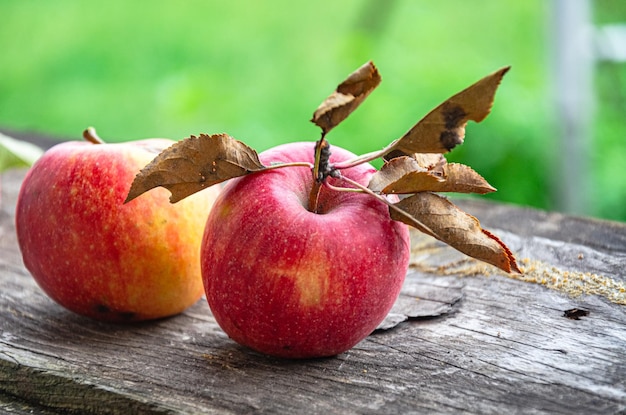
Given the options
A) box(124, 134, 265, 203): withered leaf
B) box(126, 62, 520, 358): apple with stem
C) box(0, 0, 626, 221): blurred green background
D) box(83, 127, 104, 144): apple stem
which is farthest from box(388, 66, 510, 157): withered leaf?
box(0, 0, 626, 221): blurred green background

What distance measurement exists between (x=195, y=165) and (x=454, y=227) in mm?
263

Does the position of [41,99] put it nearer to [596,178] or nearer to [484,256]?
[596,178]

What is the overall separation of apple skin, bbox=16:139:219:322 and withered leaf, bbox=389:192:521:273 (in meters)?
0.28

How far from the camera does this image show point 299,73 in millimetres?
2762

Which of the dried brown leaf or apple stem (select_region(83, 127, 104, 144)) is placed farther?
apple stem (select_region(83, 127, 104, 144))

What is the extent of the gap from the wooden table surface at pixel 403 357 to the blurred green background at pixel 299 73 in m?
1.28

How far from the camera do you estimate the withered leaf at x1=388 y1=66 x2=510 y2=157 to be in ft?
2.37

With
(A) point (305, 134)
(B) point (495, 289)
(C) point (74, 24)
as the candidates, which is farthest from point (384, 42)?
(B) point (495, 289)

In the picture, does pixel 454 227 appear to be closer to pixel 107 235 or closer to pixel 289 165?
pixel 289 165

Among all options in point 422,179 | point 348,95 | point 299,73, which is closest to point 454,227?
point 422,179

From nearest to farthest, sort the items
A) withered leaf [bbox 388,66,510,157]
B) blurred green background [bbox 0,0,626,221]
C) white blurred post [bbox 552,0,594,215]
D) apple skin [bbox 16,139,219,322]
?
withered leaf [bbox 388,66,510,157]
apple skin [bbox 16,139,219,322]
white blurred post [bbox 552,0,594,215]
blurred green background [bbox 0,0,626,221]

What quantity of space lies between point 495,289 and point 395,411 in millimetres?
325

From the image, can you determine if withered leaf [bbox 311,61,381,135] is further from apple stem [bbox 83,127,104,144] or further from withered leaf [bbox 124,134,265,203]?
apple stem [bbox 83,127,104,144]

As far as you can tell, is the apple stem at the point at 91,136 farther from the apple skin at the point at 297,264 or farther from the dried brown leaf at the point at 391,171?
the dried brown leaf at the point at 391,171
